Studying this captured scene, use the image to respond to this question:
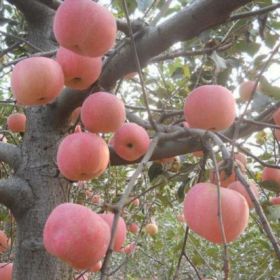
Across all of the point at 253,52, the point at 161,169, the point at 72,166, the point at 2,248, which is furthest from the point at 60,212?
the point at 2,248

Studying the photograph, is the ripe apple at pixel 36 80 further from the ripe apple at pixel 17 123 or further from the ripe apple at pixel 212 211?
the ripe apple at pixel 17 123

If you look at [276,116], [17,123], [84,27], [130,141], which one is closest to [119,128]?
[130,141]

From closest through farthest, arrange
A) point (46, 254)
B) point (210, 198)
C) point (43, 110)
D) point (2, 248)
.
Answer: point (210, 198) → point (46, 254) → point (43, 110) → point (2, 248)

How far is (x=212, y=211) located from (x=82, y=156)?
395mm

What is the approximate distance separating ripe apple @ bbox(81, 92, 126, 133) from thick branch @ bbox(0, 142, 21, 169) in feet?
1.64

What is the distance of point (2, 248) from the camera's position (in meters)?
2.15

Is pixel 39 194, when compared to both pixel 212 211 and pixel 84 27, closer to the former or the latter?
pixel 84 27

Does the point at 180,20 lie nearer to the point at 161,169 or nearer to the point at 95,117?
the point at 95,117

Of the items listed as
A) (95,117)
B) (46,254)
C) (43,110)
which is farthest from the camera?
(43,110)

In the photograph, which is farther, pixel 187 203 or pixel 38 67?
pixel 38 67

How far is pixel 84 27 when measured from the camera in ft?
3.44

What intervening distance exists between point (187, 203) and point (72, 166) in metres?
0.35

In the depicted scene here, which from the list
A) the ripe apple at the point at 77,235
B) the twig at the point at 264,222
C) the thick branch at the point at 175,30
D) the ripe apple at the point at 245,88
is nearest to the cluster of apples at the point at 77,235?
the ripe apple at the point at 77,235

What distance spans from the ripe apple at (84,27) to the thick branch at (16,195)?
2.06ft
